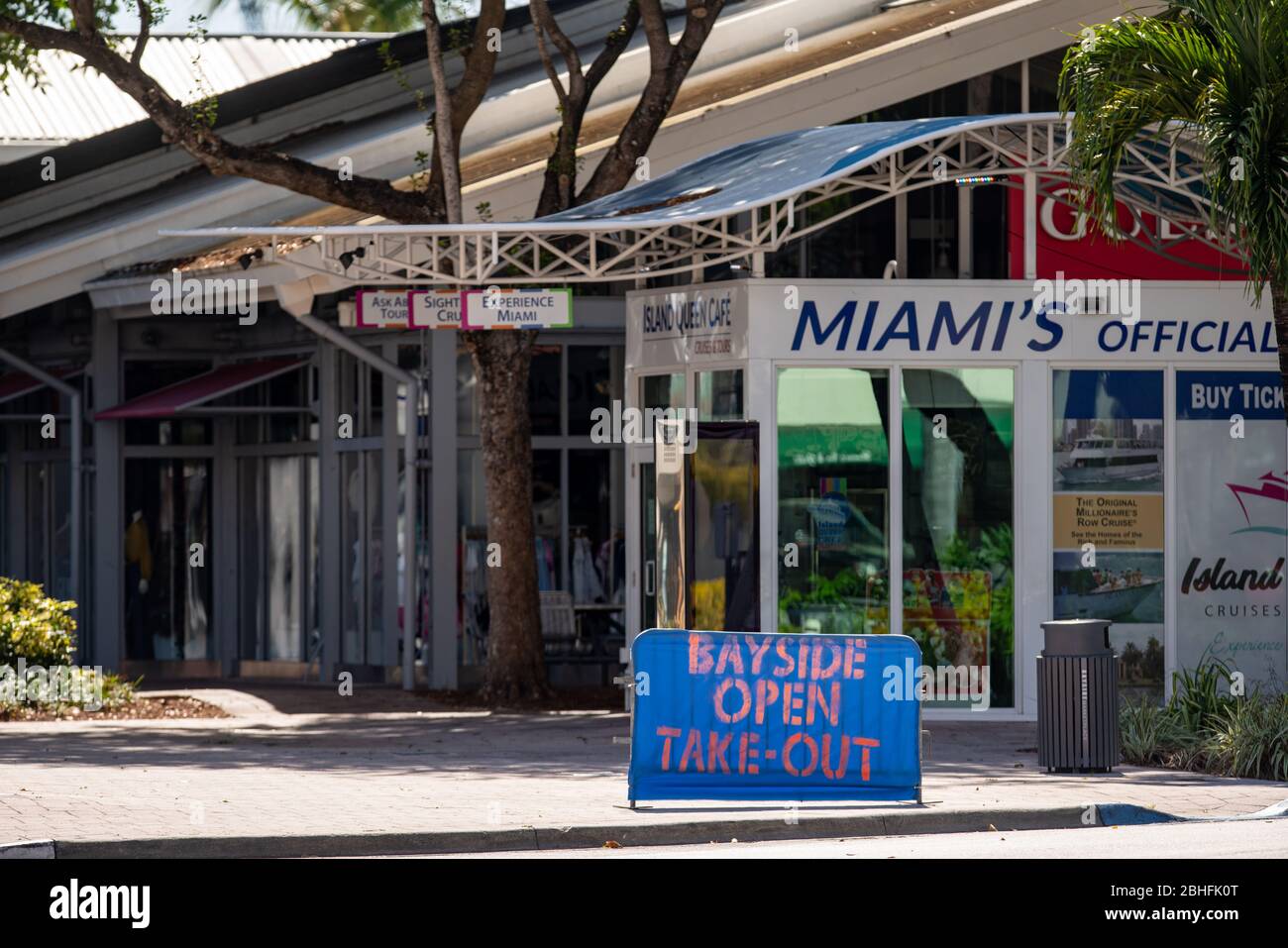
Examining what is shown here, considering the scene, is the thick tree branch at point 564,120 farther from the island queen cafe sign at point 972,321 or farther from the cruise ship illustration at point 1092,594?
the cruise ship illustration at point 1092,594

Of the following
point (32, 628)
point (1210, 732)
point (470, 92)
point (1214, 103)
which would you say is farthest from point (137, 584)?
point (1214, 103)

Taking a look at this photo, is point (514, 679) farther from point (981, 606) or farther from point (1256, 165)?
point (1256, 165)

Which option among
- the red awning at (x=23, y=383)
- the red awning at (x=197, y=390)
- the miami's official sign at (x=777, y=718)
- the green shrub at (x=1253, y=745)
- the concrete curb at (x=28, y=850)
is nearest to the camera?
the concrete curb at (x=28, y=850)

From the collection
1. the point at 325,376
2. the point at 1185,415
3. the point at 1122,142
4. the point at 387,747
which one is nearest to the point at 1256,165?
the point at 1122,142

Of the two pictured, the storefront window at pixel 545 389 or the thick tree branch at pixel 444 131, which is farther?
the storefront window at pixel 545 389

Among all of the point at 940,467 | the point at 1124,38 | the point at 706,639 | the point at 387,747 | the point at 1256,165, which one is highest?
the point at 1124,38

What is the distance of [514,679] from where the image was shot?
18.0 meters

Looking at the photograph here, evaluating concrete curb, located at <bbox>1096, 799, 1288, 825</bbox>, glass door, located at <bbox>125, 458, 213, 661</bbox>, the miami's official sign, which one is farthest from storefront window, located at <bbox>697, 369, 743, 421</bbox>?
glass door, located at <bbox>125, 458, 213, 661</bbox>

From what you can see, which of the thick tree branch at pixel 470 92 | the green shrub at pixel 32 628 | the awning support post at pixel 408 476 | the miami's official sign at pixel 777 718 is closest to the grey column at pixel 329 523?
the awning support post at pixel 408 476

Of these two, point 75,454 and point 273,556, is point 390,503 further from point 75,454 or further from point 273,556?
point 75,454

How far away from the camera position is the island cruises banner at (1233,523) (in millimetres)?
17109

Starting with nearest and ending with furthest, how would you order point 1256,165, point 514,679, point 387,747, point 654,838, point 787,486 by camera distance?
point 654,838 < point 1256,165 < point 387,747 < point 787,486 < point 514,679

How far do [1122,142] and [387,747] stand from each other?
265 inches

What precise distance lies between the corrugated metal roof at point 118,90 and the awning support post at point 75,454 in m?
4.96
